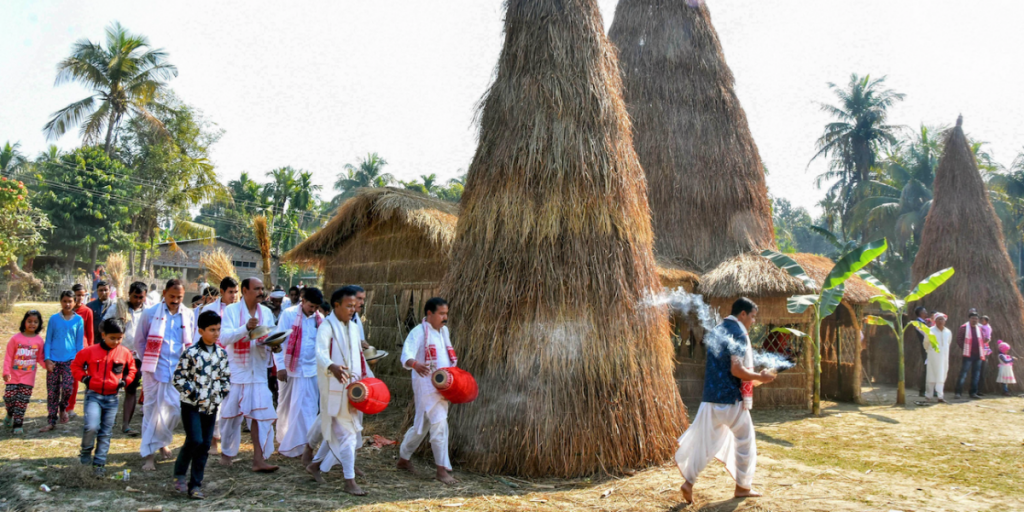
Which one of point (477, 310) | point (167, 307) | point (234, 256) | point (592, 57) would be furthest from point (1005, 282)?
point (234, 256)

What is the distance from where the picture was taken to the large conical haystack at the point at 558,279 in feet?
19.1

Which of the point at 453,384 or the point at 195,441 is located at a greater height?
the point at 453,384

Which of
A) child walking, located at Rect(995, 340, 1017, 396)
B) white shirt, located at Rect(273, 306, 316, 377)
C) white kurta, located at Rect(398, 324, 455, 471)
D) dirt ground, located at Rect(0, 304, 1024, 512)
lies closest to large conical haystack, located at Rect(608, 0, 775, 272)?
dirt ground, located at Rect(0, 304, 1024, 512)

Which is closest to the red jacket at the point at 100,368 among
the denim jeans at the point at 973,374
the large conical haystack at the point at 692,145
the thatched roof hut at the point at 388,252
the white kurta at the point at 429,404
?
the white kurta at the point at 429,404

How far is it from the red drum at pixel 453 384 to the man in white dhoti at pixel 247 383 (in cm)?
150

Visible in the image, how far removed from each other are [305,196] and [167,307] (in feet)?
108

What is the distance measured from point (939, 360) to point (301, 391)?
11.3 meters

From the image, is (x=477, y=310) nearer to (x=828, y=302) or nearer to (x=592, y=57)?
(x=592, y=57)

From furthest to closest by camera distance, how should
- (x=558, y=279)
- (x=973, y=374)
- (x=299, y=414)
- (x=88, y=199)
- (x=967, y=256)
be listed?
(x=88, y=199) → (x=967, y=256) → (x=973, y=374) → (x=558, y=279) → (x=299, y=414)

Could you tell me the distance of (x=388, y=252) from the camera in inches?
429

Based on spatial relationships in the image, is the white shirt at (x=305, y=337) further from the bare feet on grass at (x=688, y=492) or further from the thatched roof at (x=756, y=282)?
the thatched roof at (x=756, y=282)

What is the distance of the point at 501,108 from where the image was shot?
22.7 feet

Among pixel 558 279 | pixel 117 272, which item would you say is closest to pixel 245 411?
pixel 558 279

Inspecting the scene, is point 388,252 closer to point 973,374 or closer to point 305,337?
point 305,337
